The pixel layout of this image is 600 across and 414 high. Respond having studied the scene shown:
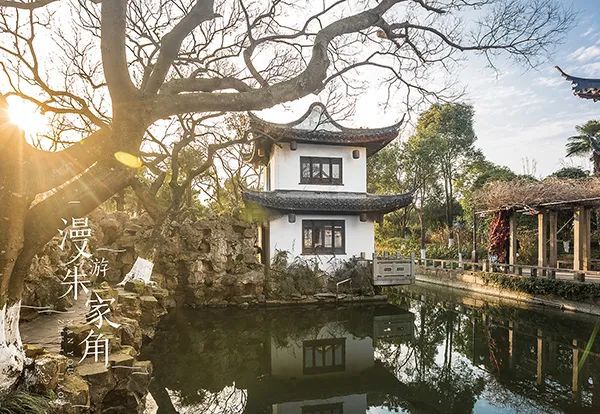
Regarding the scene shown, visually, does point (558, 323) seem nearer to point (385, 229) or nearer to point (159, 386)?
point (159, 386)

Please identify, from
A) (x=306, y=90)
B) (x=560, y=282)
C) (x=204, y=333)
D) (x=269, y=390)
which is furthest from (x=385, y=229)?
(x=306, y=90)

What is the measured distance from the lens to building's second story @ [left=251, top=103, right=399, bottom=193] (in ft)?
48.1

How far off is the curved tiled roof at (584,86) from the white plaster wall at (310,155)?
23.4 feet

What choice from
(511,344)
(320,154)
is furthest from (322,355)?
(320,154)

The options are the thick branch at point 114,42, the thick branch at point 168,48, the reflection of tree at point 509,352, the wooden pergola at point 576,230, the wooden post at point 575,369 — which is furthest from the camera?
the wooden pergola at point 576,230

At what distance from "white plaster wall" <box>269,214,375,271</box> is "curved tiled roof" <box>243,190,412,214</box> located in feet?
1.70

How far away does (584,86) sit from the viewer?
1017cm

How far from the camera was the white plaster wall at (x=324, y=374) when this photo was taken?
7.37 metres

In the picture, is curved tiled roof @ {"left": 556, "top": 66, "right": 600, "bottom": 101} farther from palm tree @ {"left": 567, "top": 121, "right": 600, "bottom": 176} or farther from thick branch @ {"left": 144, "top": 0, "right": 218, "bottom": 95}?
palm tree @ {"left": 567, "top": 121, "right": 600, "bottom": 176}

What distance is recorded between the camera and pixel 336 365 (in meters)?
7.77

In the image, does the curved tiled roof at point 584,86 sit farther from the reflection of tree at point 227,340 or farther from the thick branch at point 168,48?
the thick branch at point 168,48

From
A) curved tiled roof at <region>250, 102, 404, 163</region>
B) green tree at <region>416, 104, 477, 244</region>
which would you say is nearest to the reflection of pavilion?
curved tiled roof at <region>250, 102, 404, 163</region>

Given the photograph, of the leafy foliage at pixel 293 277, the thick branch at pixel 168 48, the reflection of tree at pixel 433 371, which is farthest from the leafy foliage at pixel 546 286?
the thick branch at pixel 168 48

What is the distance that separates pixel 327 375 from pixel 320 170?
912 cm
